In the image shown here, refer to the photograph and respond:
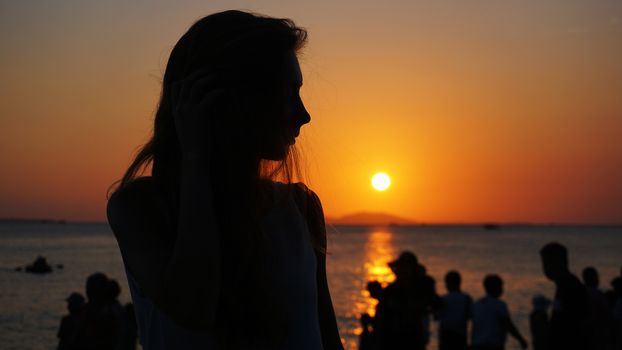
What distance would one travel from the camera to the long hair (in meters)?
1.69

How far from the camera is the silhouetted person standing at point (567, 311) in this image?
6.44 meters

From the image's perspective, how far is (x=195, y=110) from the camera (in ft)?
5.51

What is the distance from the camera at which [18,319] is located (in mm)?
35188

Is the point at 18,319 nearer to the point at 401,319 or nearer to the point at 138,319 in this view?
the point at 401,319

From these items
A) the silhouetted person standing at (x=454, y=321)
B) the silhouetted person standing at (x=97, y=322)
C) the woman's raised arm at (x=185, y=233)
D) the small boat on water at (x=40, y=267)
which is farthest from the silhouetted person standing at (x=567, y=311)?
the small boat on water at (x=40, y=267)

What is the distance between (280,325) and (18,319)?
36.7 m

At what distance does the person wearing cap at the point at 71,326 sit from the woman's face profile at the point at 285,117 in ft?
23.5

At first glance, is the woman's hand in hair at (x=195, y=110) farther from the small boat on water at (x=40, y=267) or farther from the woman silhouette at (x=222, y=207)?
the small boat on water at (x=40, y=267)

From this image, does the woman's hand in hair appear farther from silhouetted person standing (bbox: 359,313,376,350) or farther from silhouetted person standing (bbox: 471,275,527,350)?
silhouetted person standing (bbox: 471,275,527,350)

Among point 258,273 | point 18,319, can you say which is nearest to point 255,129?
point 258,273

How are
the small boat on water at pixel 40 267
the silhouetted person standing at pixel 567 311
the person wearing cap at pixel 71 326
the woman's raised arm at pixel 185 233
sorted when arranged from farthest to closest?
the small boat on water at pixel 40 267, the person wearing cap at pixel 71 326, the silhouetted person standing at pixel 567 311, the woman's raised arm at pixel 185 233

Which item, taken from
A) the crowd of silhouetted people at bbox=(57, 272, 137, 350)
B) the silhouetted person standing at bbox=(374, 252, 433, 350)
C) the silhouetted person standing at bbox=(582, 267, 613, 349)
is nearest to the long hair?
the silhouetted person standing at bbox=(582, 267, 613, 349)

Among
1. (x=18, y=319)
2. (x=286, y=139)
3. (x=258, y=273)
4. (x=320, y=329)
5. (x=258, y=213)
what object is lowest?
(x=18, y=319)

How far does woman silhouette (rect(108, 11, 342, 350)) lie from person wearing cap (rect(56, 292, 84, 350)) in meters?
7.05
